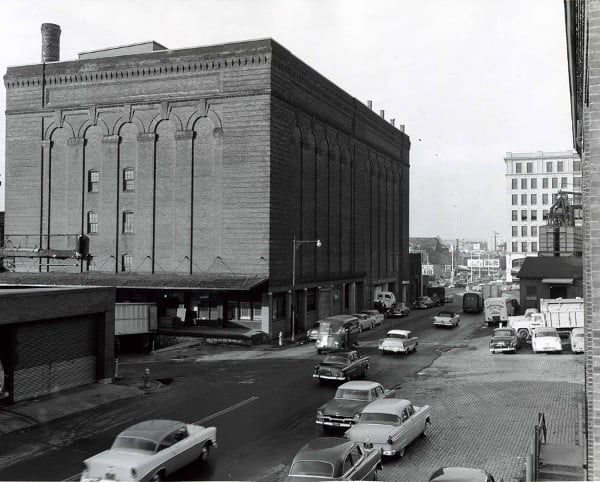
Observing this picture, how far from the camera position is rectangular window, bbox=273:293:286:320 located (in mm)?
46000

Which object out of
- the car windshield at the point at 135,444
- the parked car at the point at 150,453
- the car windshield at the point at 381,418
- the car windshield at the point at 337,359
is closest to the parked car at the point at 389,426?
the car windshield at the point at 381,418

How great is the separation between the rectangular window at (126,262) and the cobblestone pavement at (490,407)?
25.4m

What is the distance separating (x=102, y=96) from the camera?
4981 cm

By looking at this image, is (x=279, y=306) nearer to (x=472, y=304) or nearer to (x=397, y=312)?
(x=397, y=312)

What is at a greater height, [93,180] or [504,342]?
[93,180]

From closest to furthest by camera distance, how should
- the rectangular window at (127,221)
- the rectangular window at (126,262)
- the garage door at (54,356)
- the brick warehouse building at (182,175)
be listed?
1. the garage door at (54,356)
2. the brick warehouse building at (182,175)
3. the rectangular window at (126,262)
4. the rectangular window at (127,221)

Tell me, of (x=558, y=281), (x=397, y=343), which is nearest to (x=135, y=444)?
(x=397, y=343)

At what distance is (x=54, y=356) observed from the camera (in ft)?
86.8

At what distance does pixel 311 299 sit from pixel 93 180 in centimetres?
2078

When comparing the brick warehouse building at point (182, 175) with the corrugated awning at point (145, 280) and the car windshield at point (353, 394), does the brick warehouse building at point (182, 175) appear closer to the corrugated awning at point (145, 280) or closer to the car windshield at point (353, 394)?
the corrugated awning at point (145, 280)

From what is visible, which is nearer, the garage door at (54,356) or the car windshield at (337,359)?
the garage door at (54,356)

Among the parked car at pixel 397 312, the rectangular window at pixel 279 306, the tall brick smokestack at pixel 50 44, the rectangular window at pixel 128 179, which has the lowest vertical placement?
the parked car at pixel 397 312

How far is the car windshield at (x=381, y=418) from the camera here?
18.5 m

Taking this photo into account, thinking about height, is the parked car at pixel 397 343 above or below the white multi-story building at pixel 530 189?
below
